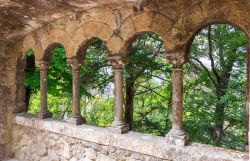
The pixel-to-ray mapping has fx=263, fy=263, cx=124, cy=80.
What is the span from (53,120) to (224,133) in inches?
176

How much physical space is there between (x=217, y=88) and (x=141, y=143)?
4346 mm

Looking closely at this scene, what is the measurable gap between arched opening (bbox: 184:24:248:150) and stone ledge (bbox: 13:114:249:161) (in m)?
3.12

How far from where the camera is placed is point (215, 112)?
6293mm

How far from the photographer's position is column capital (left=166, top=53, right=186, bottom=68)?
297cm

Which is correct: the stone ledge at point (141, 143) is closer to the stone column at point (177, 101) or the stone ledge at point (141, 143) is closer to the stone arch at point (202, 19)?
the stone column at point (177, 101)

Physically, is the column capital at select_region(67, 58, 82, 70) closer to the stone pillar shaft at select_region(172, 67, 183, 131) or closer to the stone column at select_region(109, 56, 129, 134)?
the stone column at select_region(109, 56, 129, 134)

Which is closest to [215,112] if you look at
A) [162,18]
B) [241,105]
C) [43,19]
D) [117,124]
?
[241,105]

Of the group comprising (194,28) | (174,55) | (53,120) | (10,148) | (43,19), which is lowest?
(10,148)

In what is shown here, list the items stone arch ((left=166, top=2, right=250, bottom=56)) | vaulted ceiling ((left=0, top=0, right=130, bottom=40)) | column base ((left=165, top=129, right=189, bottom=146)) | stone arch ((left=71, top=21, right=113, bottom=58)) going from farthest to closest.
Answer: stone arch ((left=71, top=21, right=113, bottom=58)), vaulted ceiling ((left=0, top=0, right=130, bottom=40)), column base ((left=165, top=129, right=189, bottom=146)), stone arch ((left=166, top=2, right=250, bottom=56))

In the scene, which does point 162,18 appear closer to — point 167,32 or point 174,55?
point 167,32

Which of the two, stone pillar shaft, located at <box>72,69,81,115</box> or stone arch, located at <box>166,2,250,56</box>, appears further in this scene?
stone pillar shaft, located at <box>72,69,81,115</box>

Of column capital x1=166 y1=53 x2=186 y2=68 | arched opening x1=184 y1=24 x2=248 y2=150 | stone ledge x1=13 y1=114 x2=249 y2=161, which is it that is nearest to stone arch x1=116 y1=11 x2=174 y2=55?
column capital x1=166 y1=53 x2=186 y2=68

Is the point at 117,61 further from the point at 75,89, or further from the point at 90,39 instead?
the point at 75,89

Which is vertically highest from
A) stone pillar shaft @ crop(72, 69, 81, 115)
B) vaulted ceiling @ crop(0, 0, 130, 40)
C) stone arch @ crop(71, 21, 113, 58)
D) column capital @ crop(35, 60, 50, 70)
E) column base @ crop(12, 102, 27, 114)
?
vaulted ceiling @ crop(0, 0, 130, 40)
